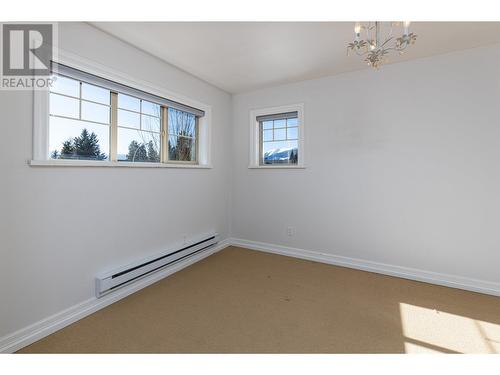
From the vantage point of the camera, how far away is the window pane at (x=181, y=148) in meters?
3.00

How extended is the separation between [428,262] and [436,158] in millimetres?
1152

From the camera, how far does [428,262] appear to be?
2629 millimetres

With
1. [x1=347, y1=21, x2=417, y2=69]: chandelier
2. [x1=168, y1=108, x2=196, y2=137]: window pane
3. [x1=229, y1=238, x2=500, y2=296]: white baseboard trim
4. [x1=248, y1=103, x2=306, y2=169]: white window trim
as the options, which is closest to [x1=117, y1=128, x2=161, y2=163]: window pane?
[x1=168, y1=108, x2=196, y2=137]: window pane

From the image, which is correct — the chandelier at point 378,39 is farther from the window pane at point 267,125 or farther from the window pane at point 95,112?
the window pane at point 95,112

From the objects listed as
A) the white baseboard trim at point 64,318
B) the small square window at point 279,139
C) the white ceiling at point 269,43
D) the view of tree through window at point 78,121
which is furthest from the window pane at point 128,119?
the small square window at point 279,139

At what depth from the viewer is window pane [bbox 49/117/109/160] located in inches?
74.8

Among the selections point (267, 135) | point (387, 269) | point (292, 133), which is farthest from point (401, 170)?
point (267, 135)

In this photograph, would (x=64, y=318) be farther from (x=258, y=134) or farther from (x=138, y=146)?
(x=258, y=134)

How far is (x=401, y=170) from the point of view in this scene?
2727 mm

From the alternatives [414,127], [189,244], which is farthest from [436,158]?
[189,244]

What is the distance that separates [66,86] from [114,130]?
19.5 inches

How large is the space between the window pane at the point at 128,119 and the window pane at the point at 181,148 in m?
0.46

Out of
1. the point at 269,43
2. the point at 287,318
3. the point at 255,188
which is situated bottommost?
the point at 287,318
